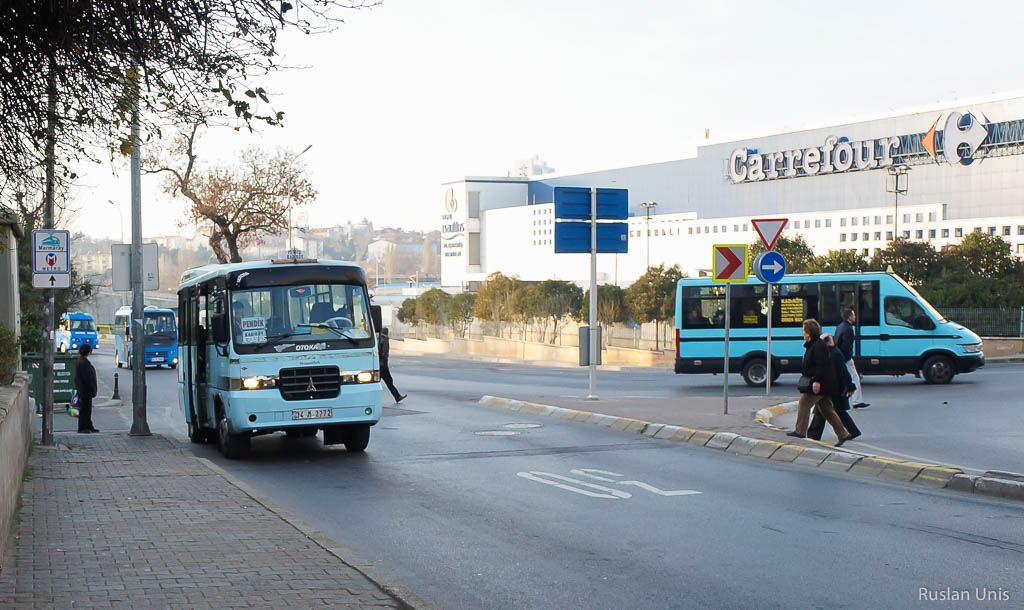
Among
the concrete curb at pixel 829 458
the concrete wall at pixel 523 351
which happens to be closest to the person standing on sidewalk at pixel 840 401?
the concrete curb at pixel 829 458

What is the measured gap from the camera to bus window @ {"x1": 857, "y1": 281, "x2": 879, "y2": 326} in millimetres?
26766

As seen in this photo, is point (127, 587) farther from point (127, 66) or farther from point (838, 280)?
point (838, 280)

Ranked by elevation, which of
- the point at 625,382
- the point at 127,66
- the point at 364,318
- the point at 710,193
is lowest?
the point at 625,382

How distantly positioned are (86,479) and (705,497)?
7.26m

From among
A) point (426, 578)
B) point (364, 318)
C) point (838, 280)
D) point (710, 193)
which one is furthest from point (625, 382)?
point (710, 193)

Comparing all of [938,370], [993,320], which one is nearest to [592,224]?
[938,370]

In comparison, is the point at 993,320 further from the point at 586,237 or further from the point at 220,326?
the point at 220,326

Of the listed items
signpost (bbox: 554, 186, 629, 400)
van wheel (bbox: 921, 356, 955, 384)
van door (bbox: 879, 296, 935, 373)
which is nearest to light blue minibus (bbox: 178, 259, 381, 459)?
signpost (bbox: 554, 186, 629, 400)

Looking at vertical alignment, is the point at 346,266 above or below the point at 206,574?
above

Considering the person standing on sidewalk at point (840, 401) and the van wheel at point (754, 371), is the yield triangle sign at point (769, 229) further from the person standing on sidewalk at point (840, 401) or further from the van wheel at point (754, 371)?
the van wheel at point (754, 371)

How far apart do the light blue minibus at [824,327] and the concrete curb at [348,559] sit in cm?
1842

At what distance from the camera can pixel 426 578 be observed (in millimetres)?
7887

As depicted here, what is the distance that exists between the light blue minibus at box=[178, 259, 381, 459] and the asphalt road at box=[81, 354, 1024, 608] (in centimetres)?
69

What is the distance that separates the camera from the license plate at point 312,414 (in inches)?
576
